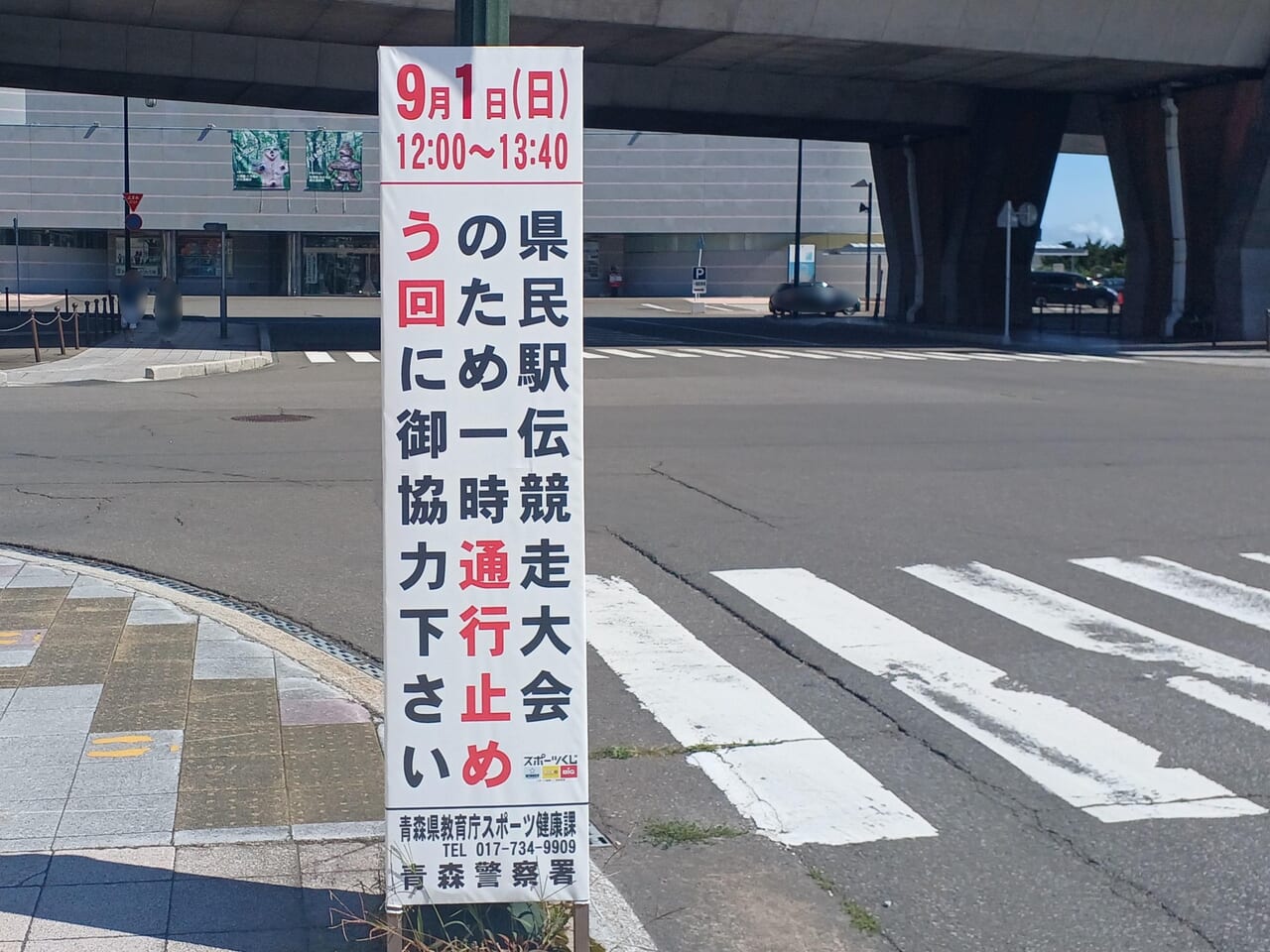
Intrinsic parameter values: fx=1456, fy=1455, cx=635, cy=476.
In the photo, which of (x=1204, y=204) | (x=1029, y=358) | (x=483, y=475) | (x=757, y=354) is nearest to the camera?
(x=483, y=475)

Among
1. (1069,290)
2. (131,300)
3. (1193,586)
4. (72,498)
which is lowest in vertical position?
(1193,586)

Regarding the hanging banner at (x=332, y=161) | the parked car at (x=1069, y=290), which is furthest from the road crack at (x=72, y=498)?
the hanging banner at (x=332, y=161)

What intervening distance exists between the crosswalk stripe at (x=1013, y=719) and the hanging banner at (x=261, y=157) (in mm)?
74264

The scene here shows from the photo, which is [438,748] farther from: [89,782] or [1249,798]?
[1249,798]

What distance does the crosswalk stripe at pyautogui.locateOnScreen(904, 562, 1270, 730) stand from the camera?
6.82 meters

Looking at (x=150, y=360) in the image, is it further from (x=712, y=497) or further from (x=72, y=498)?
(x=712, y=497)

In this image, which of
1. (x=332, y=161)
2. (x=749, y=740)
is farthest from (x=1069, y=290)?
(x=749, y=740)

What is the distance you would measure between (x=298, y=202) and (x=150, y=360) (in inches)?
2154

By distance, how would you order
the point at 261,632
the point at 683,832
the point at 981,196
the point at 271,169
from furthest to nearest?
the point at 271,169
the point at 981,196
the point at 261,632
the point at 683,832

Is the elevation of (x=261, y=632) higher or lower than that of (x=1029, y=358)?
lower

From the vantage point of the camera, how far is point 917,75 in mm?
37312

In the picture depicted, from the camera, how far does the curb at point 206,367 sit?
2411 centimetres

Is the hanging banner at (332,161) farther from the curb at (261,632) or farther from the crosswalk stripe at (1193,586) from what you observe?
the crosswalk stripe at (1193,586)

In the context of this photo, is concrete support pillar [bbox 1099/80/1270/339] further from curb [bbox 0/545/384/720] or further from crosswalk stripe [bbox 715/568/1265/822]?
curb [bbox 0/545/384/720]
